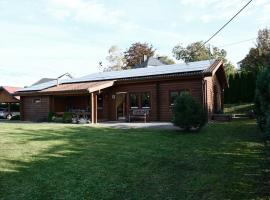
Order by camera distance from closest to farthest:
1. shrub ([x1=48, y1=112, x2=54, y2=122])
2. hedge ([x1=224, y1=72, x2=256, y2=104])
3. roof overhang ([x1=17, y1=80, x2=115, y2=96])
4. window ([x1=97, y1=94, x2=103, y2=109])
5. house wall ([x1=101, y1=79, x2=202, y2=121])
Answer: house wall ([x1=101, y1=79, x2=202, y2=121]), roof overhang ([x1=17, y1=80, x2=115, y2=96]), shrub ([x1=48, y1=112, x2=54, y2=122]), window ([x1=97, y1=94, x2=103, y2=109]), hedge ([x1=224, y1=72, x2=256, y2=104])

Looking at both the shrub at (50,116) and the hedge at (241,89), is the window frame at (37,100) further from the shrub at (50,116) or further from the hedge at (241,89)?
the hedge at (241,89)

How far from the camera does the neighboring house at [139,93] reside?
68.9 feet

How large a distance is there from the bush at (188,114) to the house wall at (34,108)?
15.0m

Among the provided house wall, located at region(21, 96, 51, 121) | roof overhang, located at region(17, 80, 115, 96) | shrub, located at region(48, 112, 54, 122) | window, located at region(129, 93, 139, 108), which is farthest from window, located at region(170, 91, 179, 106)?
house wall, located at region(21, 96, 51, 121)

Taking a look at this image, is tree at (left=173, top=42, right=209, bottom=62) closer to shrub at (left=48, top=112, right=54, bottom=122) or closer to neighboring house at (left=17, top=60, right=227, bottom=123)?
neighboring house at (left=17, top=60, right=227, bottom=123)

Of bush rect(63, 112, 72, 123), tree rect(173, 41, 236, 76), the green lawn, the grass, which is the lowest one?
the green lawn

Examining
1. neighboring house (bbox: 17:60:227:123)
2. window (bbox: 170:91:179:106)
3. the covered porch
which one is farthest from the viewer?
the covered porch

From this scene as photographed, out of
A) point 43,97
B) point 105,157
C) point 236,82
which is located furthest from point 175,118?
point 236,82

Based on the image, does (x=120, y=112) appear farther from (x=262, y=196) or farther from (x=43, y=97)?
(x=262, y=196)

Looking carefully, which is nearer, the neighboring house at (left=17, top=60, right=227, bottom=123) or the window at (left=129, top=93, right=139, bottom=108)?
the neighboring house at (left=17, top=60, right=227, bottom=123)

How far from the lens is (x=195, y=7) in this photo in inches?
565

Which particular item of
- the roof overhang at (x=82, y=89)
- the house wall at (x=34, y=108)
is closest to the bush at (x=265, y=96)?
the roof overhang at (x=82, y=89)

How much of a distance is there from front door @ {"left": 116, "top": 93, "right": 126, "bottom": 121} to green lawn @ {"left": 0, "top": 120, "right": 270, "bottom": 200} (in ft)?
43.5

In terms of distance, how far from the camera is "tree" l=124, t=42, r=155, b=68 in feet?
202
